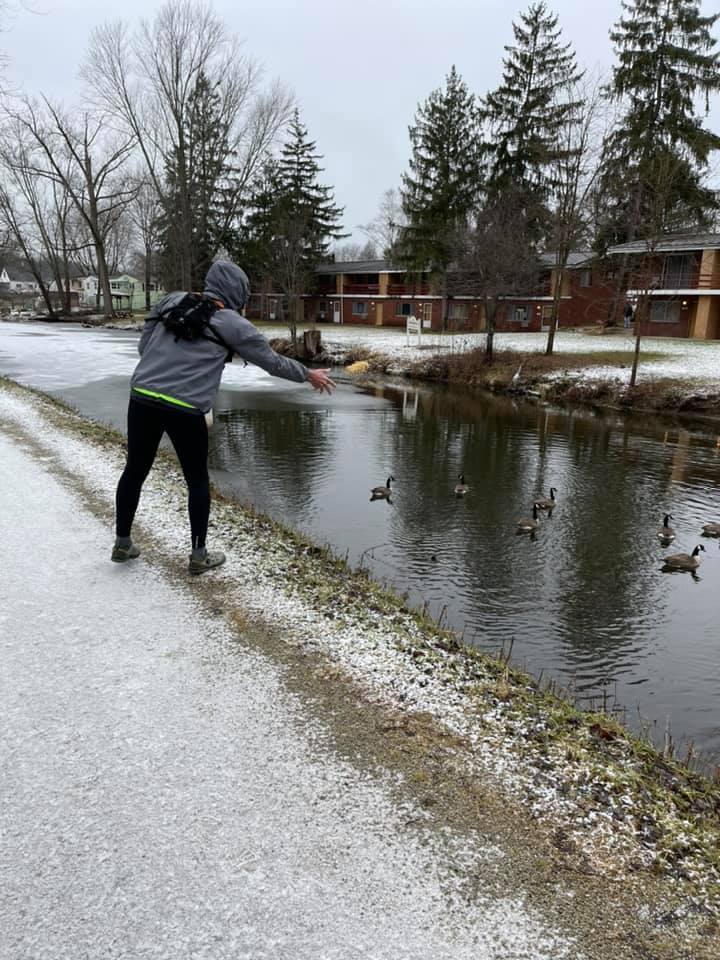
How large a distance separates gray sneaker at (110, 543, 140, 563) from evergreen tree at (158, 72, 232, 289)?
35551mm

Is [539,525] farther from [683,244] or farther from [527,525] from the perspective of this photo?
[683,244]

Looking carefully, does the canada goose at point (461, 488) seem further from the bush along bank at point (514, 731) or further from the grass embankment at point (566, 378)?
the grass embankment at point (566, 378)

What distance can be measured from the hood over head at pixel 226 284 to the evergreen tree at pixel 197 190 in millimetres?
35585

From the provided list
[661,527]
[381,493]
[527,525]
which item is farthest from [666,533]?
[381,493]

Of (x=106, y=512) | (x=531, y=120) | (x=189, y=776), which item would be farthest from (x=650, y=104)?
(x=189, y=776)

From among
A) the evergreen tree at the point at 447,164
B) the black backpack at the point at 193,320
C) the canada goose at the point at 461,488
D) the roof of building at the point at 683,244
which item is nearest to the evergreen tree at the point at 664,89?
the roof of building at the point at 683,244

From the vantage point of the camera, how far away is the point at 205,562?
5012mm

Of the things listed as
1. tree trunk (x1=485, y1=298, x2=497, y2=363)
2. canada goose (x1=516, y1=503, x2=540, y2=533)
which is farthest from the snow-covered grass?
canada goose (x1=516, y1=503, x2=540, y2=533)

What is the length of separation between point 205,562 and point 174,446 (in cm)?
98

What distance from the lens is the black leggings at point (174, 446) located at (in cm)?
461

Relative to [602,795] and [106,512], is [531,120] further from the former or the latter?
[602,795]

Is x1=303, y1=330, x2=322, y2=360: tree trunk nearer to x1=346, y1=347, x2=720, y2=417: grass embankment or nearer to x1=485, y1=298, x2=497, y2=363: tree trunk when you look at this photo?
x1=346, y1=347, x2=720, y2=417: grass embankment

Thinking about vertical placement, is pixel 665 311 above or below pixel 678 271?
below

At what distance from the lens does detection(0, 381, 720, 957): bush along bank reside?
8.35ft
